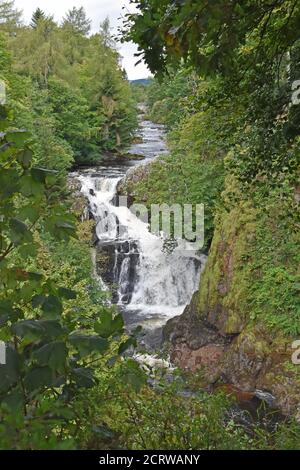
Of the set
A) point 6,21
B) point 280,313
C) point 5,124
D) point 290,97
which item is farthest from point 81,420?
point 6,21

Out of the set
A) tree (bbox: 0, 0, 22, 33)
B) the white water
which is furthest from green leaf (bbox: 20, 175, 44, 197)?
tree (bbox: 0, 0, 22, 33)

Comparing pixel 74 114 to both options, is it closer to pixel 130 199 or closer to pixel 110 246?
pixel 130 199

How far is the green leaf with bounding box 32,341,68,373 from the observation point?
208 centimetres

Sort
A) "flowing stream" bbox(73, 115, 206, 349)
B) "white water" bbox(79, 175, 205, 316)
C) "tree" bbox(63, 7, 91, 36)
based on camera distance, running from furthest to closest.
A: "tree" bbox(63, 7, 91, 36) → "white water" bbox(79, 175, 205, 316) → "flowing stream" bbox(73, 115, 206, 349)

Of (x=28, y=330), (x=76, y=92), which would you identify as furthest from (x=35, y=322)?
(x=76, y=92)

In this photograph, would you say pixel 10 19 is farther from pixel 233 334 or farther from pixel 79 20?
pixel 233 334

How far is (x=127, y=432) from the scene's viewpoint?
8.79 ft

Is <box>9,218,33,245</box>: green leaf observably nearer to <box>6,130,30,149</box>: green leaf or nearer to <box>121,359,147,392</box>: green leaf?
<box>6,130,30,149</box>: green leaf

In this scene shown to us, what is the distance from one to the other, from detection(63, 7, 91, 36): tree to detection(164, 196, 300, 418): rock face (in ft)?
198

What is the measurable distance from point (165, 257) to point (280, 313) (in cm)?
865

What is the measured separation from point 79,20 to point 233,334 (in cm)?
6636

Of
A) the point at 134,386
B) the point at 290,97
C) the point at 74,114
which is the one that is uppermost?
the point at 74,114

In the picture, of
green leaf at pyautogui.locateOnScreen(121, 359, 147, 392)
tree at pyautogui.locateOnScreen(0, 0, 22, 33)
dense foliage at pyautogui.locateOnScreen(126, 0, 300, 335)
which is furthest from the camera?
tree at pyautogui.locateOnScreen(0, 0, 22, 33)

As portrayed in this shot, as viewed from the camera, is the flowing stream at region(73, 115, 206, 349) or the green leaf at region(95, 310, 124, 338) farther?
the flowing stream at region(73, 115, 206, 349)
